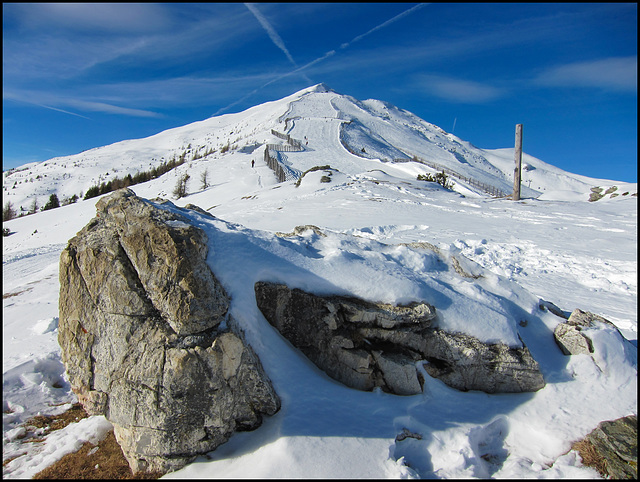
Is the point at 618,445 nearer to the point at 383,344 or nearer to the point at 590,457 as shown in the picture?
the point at 590,457

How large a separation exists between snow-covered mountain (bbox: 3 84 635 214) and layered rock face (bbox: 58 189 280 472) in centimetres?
2506

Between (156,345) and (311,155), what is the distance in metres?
35.7

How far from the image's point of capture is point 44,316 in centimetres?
749

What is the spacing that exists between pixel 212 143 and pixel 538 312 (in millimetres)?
63270

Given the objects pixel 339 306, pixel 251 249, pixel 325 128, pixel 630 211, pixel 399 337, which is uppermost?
pixel 325 128

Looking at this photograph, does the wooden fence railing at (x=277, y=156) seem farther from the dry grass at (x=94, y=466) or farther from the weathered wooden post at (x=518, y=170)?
the dry grass at (x=94, y=466)

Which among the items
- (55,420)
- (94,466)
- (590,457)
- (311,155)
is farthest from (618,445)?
(311,155)

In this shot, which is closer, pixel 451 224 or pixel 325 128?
pixel 451 224

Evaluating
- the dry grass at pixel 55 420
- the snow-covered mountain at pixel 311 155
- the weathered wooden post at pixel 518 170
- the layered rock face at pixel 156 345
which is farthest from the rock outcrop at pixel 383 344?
the snow-covered mountain at pixel 311 155

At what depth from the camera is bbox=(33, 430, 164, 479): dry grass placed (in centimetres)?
416

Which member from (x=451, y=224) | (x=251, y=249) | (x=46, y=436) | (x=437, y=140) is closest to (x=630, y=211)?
(x=451, y=224)

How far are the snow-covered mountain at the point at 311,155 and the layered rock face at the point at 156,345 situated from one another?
82.2ft

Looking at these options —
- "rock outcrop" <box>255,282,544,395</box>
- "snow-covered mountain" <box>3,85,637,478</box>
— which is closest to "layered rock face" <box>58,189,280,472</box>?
"snow-covered mountain" <box>3,85,637,478</box>

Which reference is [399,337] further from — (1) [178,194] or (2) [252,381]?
(1) [178,194]
